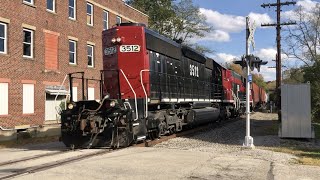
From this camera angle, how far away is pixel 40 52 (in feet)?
83.4

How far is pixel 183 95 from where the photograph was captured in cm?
1792

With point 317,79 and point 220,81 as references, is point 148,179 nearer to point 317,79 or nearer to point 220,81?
point 220,81

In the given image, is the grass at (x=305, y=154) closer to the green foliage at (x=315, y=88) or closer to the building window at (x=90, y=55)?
the green foliage at (x=315, y=88)

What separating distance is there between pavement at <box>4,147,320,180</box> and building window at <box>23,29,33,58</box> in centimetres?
1495

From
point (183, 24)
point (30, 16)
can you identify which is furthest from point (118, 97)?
point (183, 24)

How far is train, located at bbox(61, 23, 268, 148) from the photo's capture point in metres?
12.7

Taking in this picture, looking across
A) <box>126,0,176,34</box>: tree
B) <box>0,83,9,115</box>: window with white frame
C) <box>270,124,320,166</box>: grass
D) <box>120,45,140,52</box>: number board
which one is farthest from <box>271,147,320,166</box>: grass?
<box>126,0,176,34</box>: tree

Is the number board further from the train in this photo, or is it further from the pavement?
the pavement

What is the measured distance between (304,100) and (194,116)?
16.1 feet

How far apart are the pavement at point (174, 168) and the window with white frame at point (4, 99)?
12777 mm

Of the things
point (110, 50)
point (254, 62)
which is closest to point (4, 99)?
point (110, 50)

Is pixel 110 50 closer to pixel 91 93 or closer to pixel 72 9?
pixel 91 93

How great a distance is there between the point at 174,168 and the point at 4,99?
15729 mm

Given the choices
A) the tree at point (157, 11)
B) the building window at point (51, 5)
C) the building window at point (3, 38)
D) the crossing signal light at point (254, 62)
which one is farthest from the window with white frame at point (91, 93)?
the tree at point (157, 11)
